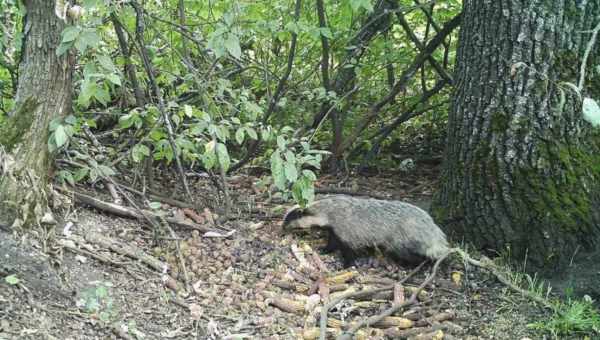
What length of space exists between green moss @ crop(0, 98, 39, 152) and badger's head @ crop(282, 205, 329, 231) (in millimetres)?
2031

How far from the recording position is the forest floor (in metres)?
3.07

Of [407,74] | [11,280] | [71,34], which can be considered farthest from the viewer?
[407,74]

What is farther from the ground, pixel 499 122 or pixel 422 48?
pixel 422 48

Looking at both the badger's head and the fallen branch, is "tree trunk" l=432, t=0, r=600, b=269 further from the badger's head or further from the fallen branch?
the fallen branch

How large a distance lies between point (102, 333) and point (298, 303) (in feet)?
3.97

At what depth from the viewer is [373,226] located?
4520 millimetres

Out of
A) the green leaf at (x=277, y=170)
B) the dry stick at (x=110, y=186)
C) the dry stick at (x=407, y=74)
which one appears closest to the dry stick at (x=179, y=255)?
the dry stick at (x=110, y=186)

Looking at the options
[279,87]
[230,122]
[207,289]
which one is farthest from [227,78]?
[207,289]

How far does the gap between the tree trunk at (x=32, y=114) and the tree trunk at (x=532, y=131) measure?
2662 millimetres

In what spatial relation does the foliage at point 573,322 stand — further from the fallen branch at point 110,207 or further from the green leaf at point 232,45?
the fallen branch at point 110,207

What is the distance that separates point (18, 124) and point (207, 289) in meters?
1.45

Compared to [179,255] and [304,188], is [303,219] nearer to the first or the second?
[304,188]

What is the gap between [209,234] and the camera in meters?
4.39

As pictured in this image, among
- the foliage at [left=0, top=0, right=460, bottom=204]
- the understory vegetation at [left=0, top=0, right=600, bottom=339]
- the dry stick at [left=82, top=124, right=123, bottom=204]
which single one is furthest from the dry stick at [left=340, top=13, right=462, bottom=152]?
the dry stick at [left=82, top=124, right=123, bottom=204]
